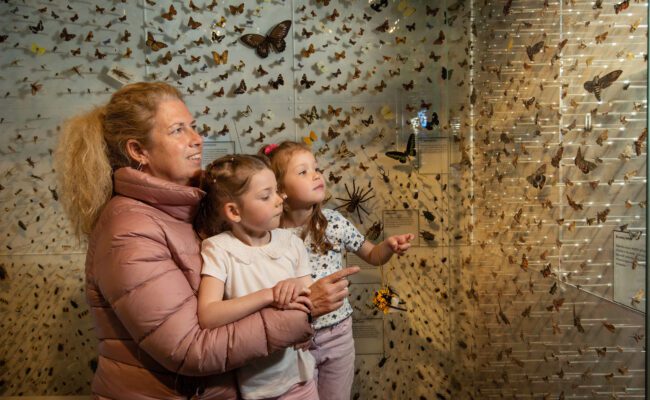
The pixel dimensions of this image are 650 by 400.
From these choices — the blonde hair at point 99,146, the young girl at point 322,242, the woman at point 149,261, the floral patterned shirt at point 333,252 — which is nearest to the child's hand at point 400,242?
the young girl at point 322,242

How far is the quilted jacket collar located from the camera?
58.7 inches

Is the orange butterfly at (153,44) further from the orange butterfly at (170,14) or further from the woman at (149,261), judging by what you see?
the woman at (149,261)

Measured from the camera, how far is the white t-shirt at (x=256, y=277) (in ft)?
5.01

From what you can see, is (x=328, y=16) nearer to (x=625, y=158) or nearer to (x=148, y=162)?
(x=148, y=162)

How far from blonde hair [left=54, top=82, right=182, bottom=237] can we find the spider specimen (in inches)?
65.2

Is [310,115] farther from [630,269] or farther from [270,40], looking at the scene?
[630,269]

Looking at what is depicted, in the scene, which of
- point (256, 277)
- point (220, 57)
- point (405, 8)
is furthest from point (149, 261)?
point (405, 8)

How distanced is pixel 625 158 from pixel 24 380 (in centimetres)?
378

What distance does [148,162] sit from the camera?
163cm

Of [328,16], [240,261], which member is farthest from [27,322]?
[328,16]

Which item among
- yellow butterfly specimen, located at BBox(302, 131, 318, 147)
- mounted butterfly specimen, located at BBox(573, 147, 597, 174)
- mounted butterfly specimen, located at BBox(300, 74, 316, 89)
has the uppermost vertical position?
mounted butterfly specimen, located at BBox(300, 74, 316, 89)

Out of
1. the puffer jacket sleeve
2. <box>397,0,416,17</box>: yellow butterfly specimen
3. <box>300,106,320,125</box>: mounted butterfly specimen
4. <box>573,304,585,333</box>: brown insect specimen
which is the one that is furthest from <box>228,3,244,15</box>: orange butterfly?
<box>573,304,585,333</box>: brown insect specimen

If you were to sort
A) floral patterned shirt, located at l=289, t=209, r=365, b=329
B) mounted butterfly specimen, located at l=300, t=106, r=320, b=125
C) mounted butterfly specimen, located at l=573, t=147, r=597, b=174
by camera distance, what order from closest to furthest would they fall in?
mounted butterfly specimen, located at l=573, t=147, r=597, b=174 < floral patterned shirt, located at l=289, t=209, r=365, b=329 < mounted butterfly specimen, located at l=300, t=106, r=320, b=125

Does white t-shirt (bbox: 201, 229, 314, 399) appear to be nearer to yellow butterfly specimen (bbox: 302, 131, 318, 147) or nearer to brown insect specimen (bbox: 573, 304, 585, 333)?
brown insect specimen (bbox: 573, 304, 585, 333)
